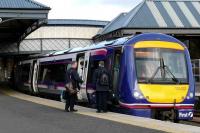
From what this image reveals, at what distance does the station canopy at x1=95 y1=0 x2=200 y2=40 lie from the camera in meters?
33.4

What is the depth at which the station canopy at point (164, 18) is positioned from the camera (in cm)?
3344

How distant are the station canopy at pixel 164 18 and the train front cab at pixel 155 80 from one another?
16.6 meters

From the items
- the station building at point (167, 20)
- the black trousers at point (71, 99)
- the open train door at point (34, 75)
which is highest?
the station building at point (167, 20)

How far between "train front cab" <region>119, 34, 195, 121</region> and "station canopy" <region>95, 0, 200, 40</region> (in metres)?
16.6

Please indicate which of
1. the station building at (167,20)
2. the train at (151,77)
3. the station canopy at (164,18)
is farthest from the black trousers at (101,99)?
the station canopy at (164,18)

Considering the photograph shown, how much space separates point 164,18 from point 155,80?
1937cm

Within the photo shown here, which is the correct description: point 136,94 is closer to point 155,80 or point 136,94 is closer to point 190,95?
point 155,80

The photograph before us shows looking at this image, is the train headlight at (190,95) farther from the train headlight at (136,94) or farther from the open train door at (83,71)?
the open train door at (83,71)

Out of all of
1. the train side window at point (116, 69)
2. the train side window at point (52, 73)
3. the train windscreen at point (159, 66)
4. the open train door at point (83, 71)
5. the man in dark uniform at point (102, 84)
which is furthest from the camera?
the train side window at point (52, 73)

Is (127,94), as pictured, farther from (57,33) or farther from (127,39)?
(57,33)

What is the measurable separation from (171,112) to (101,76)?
8.04 ft

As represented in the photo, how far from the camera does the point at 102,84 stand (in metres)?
15.2

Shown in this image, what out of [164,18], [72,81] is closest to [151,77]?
[72,81]

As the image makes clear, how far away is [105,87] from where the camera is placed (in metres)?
15.3
